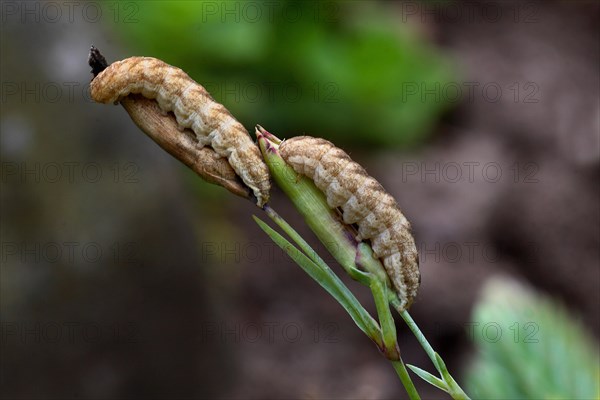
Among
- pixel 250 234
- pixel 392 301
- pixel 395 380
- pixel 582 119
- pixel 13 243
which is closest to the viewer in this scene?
pixel 392 301

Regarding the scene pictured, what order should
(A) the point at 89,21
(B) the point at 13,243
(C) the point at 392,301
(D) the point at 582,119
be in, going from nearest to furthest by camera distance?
(C) the point at 392,301 → (B) the point at 13,243 → (A) the point at 89,21 → (D) the point at 582,119

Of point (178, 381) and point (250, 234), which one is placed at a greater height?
point (250, 234)

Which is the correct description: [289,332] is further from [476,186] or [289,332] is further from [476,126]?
[476,126]

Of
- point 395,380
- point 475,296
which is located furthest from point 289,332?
point 475,296

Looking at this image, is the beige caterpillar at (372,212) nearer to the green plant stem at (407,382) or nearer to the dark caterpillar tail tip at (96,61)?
the green plant stem at (407,382)

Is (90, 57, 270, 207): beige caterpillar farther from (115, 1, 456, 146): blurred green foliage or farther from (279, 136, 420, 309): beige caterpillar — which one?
(115, 1, 456, 146): blurred green foliage

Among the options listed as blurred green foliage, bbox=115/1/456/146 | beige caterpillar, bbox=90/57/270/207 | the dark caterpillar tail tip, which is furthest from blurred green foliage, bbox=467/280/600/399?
blurred green foliage, bbox=115/1/456/146

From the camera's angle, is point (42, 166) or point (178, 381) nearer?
point (42, 166)
